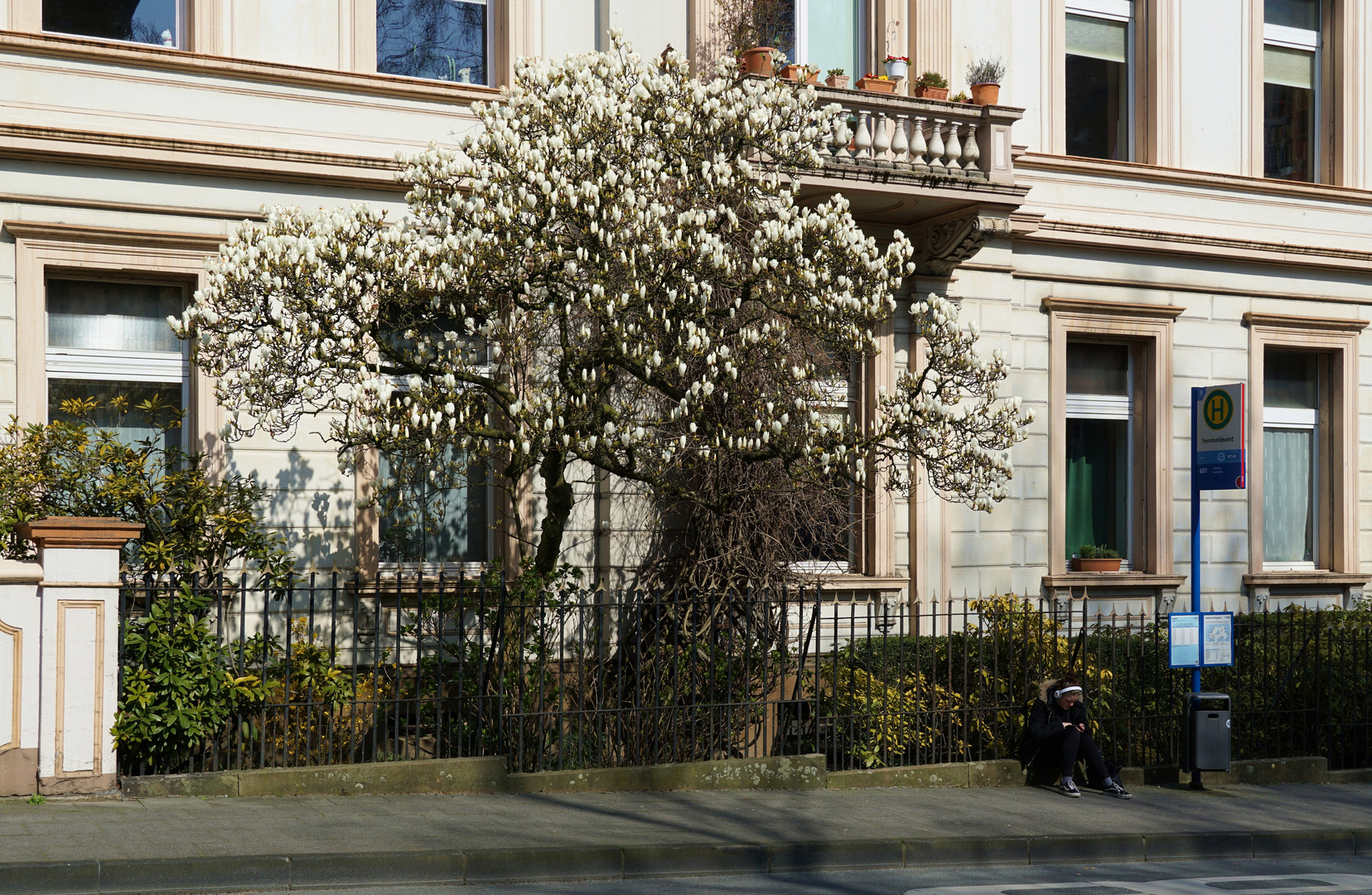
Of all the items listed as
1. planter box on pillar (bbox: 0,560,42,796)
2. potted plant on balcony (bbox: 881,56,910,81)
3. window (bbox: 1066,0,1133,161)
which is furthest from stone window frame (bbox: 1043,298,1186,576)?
planter box on pillar (bbox: 0,560,42,796)

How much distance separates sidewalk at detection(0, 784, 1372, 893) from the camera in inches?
293

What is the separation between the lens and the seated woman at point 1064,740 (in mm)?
11398

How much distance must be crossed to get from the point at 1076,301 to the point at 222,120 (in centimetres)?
955

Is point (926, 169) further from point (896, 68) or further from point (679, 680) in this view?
point (679, 680)

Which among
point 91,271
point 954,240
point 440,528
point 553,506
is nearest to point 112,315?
point 91,271

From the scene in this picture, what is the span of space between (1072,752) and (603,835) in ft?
15.1

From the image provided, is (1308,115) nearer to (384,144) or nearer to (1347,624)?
(1347,624)

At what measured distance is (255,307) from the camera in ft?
30.9

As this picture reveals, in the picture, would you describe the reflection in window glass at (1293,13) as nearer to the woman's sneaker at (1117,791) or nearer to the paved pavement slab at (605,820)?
the paved pavement slab at (605,820)

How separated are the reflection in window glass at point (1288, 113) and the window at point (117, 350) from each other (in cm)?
1343

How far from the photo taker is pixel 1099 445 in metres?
16.9

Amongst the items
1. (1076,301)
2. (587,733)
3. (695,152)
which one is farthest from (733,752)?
A: (1076,301)

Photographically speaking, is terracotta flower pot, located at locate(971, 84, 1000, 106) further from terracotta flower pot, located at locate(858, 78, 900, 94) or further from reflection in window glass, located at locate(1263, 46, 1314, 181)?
reflection in window glass, located at locate(1263, 46, 1314, 181)

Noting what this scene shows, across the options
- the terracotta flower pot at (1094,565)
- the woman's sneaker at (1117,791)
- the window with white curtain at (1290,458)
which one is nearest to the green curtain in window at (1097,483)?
the terracotta flower pot at (1094,565)
